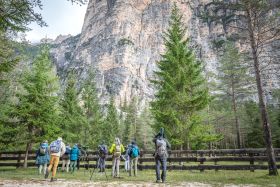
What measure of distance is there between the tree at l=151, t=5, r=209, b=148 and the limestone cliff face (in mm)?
86472

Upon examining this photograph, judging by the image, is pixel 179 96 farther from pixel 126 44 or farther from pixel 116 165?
pixel 126 44

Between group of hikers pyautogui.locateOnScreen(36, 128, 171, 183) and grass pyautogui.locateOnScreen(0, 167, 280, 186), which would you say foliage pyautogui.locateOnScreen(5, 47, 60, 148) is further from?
grass pyautogui.locateOnScreen(0, 167, 280, 186)

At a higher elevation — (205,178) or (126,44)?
(126,44)

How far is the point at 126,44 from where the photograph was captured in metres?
131

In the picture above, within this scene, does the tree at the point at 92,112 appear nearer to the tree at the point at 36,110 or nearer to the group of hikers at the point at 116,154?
the tree at the point at 36,110

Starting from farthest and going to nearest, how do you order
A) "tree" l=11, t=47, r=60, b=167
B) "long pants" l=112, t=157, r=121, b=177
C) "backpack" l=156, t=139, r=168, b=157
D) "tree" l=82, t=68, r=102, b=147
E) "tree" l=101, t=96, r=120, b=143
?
"tree" l=101, t=96, r=120, b=143
"tree" l=82, t=68, r=102, b=147
"tree" l=11, t=47, r=60, b=167
"long pants" l=112, t=157, r=121, b=177
"backpack" l=156, t=139, r=168, b=157

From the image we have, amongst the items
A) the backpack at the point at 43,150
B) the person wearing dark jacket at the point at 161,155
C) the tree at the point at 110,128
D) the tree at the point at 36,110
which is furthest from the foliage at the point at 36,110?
the tree at the point at 110,128

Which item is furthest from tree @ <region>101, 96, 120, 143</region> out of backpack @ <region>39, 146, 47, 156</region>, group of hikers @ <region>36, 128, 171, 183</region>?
backpack @ <region>39, 146, 47, 156</region>

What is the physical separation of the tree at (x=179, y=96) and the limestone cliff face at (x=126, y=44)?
86472 mm

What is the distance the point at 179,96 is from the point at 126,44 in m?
114

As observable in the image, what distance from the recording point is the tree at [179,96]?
19281 mm

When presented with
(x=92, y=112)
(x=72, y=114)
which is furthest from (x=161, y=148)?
(x=92, y=112)

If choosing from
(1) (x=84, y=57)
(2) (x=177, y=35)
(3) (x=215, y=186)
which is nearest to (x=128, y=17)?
(1) (x=84, y=57)

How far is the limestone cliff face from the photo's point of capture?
119 meters
